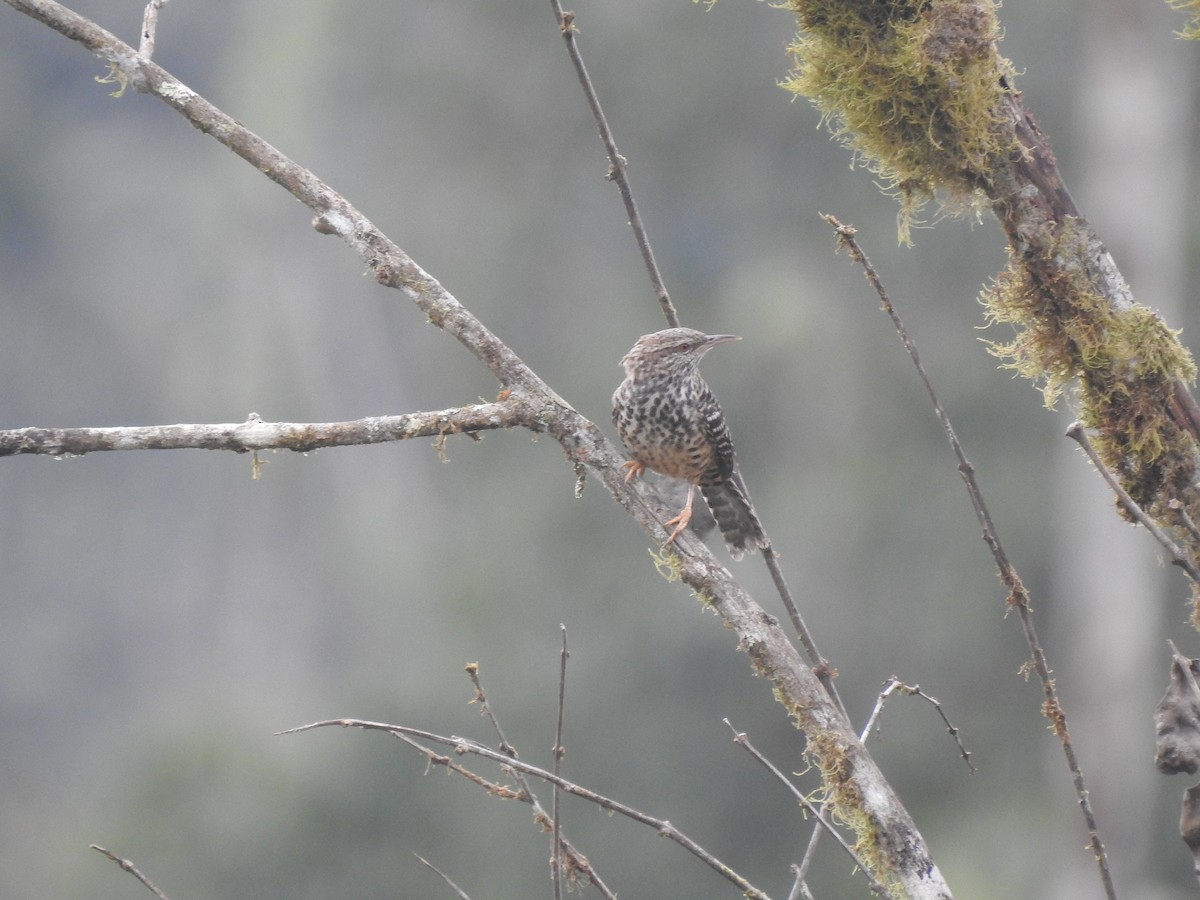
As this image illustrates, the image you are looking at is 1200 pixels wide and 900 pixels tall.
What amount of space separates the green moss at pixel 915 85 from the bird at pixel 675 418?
1519 millimetres

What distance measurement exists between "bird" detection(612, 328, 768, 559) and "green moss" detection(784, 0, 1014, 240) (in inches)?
59.8

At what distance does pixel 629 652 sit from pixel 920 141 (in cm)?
1113

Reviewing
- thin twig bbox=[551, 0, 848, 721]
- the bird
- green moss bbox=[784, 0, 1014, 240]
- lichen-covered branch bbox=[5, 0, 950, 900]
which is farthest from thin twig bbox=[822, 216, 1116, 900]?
the bird

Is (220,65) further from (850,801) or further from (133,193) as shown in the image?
(850,801)

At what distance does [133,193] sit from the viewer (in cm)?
2259

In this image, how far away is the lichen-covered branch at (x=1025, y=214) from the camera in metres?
2.98

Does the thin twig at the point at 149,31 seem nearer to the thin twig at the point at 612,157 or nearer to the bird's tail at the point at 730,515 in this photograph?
the thin twig at the point at 612,157

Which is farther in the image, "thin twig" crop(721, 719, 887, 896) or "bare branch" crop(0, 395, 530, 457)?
"bare branch" crop(0, 395, 530, 457)

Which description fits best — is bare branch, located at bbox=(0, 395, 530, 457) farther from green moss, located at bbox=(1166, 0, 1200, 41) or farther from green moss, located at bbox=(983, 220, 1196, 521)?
green moss, located at bbox=(1166, 0, 1200, 41)

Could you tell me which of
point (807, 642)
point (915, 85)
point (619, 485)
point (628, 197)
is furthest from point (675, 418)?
point (807, 642)

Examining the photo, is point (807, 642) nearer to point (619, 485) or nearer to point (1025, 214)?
point (619, 485)

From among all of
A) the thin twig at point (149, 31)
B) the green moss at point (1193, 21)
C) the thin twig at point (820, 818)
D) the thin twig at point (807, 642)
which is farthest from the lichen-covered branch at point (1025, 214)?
→ the thin twig at point (149, 31)

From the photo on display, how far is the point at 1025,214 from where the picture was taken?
10.0 feet

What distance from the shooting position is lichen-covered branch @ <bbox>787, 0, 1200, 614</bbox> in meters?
2.98
